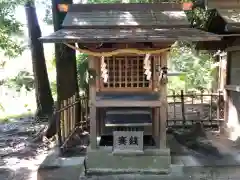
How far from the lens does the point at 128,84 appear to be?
6949mm

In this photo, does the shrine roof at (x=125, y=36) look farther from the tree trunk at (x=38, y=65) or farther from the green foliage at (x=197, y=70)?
the green foliage at (x=197, y=70)

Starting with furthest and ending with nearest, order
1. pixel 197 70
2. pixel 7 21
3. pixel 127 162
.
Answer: pixel 197 70
pixel 7 21
pixel 127 162

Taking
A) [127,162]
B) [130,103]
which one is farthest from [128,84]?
[127,162]

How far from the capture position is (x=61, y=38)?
5793 millimetres

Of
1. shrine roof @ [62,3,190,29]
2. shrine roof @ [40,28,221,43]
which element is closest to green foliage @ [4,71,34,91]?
shrine roof @ [62,3,190,29]

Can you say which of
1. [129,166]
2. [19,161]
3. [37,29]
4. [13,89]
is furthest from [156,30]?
[13,89]

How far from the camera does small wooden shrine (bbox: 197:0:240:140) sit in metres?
7.73

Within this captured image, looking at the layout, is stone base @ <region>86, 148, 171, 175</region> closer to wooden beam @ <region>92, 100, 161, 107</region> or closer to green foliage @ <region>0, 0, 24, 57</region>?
wooden beam @ <region>92, 100, 161, 107</region>

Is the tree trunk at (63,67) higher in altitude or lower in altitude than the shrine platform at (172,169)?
higher

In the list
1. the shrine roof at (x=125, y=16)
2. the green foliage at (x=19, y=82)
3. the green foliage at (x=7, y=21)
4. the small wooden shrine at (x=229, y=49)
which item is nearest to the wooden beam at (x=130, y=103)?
the shrine roof at (x=125, y=16)

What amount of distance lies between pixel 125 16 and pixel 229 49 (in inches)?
150

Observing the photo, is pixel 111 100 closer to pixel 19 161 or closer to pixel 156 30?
pixel 156 30

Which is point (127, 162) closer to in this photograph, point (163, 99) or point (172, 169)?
point (172, 169)

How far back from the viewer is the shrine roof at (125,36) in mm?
5801
